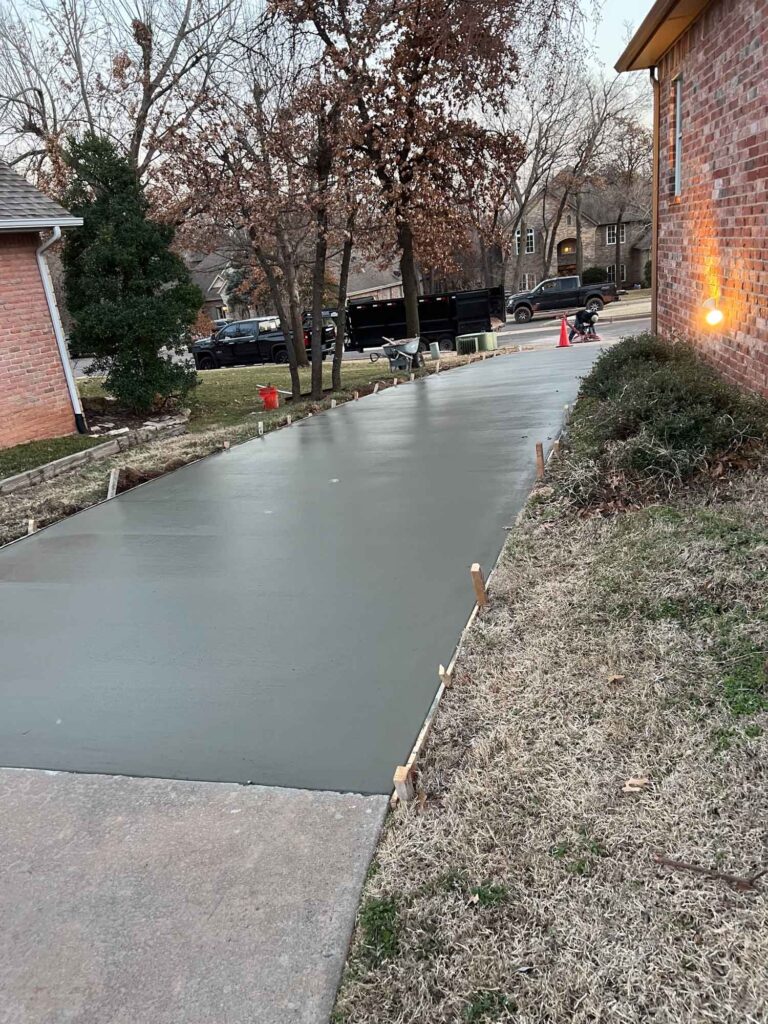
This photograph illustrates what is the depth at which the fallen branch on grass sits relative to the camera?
218cm

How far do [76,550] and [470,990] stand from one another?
17.8 feet

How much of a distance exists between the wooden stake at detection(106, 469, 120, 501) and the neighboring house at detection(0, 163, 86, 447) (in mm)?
2882

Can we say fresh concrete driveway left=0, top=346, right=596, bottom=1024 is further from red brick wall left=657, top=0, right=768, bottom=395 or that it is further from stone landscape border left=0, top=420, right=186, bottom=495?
red brick wall left=657, top=0, right=768, bottom=395

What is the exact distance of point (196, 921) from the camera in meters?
2.42

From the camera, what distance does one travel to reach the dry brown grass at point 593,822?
2.00 metres

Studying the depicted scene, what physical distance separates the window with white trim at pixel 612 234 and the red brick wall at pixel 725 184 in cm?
4401

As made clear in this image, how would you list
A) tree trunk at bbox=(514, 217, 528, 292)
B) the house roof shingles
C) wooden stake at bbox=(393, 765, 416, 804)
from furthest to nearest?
tree trunk at bbox=(514, 217, 528, 292), the house roof shingles, wooden stake at bbox=(393, 765, 416, 804)

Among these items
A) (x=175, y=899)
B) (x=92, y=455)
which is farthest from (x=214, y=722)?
(x=92, y=455)

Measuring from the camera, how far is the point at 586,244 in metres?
51.6

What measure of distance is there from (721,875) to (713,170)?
677 centimetres

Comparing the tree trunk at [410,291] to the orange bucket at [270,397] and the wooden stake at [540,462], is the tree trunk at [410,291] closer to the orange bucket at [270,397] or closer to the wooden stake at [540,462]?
the orange bucket at [270,397]

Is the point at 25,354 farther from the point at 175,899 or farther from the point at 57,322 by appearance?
the point at 175,899

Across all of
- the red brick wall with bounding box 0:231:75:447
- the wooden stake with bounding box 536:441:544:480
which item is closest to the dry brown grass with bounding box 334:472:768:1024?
the wooden stake with bounding box 536:441:544:480

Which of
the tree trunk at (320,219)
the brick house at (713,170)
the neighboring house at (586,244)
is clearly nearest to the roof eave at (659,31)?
the brick house at (713,170)
